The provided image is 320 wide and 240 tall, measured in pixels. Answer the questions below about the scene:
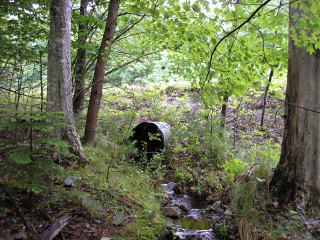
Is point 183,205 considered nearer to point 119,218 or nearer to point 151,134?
point 119,218

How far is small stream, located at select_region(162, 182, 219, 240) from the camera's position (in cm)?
415

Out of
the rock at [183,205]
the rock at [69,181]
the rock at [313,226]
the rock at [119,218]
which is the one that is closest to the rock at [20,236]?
the rock at [119,218]

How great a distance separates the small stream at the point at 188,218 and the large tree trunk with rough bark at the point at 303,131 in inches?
53.4

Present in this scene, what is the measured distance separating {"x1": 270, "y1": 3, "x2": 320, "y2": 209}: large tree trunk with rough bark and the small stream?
4.45 ft

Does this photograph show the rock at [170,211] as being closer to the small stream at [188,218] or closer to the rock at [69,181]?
the small stream at [188,218]

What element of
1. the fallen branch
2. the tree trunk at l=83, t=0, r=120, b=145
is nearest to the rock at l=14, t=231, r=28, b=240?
the fallen branch

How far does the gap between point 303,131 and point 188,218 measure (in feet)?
8.35

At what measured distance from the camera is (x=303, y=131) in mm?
4160

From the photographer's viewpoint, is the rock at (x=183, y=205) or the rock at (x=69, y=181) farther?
the rock at (x=183, y=205)

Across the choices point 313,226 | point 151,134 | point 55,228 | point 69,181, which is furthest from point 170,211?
point 151,134

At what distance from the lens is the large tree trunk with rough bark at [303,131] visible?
411 cm

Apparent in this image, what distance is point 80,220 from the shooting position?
9.91 ft

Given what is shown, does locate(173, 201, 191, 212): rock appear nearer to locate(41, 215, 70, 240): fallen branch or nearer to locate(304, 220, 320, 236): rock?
locate(304, 220, 320, 236): rock

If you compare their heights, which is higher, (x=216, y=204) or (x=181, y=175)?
(x=181, y=175)
